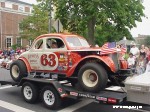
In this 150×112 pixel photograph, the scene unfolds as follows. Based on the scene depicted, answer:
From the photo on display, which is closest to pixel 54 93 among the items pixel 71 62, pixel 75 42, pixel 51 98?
pixel 51 98

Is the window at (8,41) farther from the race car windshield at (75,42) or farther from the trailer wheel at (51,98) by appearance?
the trailer wheel at (51,98)

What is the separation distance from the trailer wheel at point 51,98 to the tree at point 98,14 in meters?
14.0

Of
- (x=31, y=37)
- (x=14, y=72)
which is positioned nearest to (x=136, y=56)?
(x=14, y=72)

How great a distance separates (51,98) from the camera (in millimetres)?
7875

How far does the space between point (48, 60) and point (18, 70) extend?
1290 millimetres

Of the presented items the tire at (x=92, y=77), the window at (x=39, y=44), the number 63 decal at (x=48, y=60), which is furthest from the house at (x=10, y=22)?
the tire at (x=92, y=77)

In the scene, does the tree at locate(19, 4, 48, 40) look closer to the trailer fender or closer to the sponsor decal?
the sponsor decal

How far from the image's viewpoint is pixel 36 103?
8.43 meters

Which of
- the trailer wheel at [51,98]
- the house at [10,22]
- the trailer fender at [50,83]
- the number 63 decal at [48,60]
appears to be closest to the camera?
the trailer fender at [50,83]

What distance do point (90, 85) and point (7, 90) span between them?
4.37 m

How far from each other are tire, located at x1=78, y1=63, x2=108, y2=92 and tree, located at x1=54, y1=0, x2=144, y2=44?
14235mm

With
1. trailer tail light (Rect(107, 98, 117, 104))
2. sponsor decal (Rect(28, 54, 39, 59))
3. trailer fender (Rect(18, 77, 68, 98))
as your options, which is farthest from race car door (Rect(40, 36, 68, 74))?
trailer tail light (Rect(107, 98, 117, 104))

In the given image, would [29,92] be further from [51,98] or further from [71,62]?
[71,62]

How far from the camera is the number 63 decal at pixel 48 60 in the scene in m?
8.44
